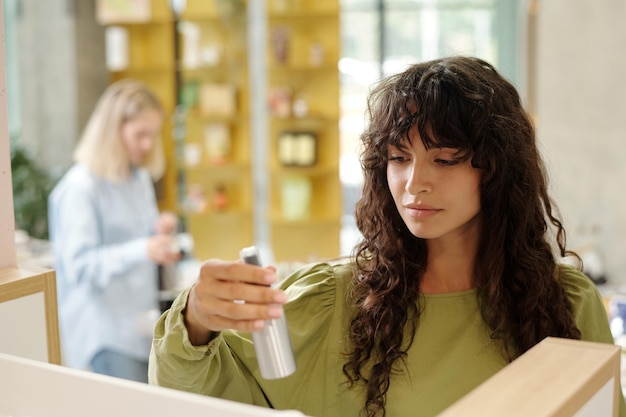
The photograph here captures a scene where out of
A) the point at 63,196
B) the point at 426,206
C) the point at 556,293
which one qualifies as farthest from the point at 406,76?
the point at 63,196

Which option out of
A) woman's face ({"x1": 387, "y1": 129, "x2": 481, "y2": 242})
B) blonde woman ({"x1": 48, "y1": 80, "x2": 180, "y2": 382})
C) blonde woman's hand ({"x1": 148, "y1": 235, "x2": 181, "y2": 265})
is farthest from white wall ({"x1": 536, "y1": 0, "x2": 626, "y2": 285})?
woman's face ({"x1": 387, "y1": 129, "x2": 481, "y2": 242})

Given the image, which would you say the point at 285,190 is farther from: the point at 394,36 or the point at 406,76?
the point at 406,76

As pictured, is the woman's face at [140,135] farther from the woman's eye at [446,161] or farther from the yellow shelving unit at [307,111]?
the yellow shelving unit at [307,111]

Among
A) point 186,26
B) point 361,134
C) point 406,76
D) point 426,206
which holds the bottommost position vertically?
point 426,206

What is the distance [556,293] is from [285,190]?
507 cm

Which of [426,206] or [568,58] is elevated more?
[568,58]

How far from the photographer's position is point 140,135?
12.6 ft

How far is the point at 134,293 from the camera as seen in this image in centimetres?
377

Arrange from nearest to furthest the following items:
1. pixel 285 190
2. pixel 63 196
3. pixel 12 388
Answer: pixel 12 388 < pixel 63 196 < pixel 285 190

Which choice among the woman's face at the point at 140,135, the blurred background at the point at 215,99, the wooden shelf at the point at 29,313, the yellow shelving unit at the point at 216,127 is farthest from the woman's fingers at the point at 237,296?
the yellow shelving unit at the point at 216,127

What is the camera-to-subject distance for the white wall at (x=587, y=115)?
438cm

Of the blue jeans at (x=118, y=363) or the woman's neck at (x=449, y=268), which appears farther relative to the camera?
the blue jeans at (x=118, y=363)

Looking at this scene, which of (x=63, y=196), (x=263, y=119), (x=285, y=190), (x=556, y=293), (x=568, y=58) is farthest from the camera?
(x=263, y=119)

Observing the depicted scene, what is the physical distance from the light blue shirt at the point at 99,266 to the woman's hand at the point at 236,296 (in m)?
2.53
